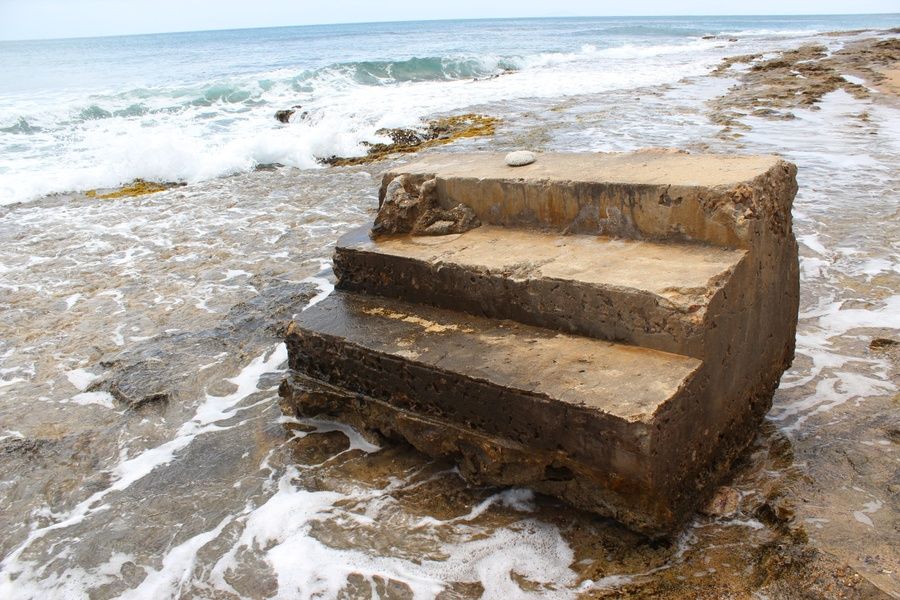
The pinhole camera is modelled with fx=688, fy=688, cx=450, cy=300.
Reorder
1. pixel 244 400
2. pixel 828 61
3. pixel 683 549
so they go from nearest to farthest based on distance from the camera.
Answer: pixel 683 549 → pixel 244 400 → pixel 828 61

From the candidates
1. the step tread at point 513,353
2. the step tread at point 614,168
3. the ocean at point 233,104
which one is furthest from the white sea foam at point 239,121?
the step tread at point 513,353

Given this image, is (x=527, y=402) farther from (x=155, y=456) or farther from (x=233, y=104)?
(x=233, y=104)

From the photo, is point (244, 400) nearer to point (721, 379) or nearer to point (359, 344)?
point (359, 344)

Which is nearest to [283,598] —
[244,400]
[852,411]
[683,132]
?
[244,400]

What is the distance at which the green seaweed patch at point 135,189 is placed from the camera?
9320mm

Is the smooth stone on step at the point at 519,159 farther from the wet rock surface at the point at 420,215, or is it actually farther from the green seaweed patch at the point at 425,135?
the green seaweed patch at the point at 425,135

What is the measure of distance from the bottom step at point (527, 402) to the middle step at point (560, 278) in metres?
0.07

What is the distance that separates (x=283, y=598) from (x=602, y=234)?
83.5 inches

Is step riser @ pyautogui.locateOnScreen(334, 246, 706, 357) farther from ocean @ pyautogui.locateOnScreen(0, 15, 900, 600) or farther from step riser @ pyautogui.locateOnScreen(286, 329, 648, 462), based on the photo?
Result: ocean @ pyautogui.locateOnScreen(0, 15, 900, 600)

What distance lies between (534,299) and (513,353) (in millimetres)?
286

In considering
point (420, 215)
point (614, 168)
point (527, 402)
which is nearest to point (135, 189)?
point (420, 215)

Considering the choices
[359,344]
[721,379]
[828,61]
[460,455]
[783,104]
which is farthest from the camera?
[828,61]

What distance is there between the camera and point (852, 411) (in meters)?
3.40

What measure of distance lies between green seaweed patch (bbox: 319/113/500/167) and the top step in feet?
22.9
